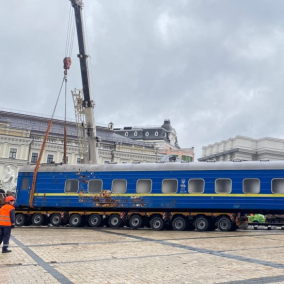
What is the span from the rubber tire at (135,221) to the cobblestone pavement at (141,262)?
653cm

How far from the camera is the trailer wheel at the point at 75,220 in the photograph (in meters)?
19.9

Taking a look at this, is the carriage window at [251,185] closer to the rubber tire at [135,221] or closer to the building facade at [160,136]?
the rubber tire at [135,221]

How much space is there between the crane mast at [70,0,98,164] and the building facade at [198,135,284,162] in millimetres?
44775

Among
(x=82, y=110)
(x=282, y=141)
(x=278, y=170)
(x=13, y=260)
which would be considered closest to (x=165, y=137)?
(x=282, y=141)

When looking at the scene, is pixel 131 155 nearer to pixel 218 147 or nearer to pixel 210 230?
pixel 218 147

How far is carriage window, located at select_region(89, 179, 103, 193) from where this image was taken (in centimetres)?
1958

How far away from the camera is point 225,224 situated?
57.9ft

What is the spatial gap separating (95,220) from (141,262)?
1149 cm

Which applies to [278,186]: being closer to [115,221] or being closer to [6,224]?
[115,221]

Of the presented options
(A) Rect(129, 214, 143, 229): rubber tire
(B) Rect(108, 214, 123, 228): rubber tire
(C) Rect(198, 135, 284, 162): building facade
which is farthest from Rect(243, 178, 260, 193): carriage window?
(C) Rect(198, 135, 284, 162): building facade

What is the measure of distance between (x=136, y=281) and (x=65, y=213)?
1414cm

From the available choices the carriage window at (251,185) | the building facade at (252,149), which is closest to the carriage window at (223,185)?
the carriage window at (251,185)

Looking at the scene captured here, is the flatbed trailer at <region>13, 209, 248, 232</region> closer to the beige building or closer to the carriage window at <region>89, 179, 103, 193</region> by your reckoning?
the carriage window at <region>89, 179, 103, 193</region>

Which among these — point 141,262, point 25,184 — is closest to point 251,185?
point 141,262
